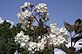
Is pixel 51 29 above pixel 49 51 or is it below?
above

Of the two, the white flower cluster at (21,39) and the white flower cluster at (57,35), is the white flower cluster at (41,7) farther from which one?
the white flower cluster at (21,39)

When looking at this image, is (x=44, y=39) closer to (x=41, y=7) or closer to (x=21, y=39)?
(x=21, y=39)

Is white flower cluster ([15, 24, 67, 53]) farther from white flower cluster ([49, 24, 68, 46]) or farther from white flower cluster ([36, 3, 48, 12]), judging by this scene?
white flower cluster ([36, 3, 48, 12])

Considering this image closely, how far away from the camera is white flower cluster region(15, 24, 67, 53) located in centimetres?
661

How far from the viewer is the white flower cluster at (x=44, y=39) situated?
6609 millimetres

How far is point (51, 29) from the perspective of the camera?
694cm

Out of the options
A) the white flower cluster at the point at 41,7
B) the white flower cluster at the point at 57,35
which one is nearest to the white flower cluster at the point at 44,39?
the white flower cluster at the point at 57,35

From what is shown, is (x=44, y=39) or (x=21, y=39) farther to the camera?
(x=44, y=39)

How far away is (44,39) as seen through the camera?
6816mm

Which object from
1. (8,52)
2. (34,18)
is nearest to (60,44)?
(34,18)

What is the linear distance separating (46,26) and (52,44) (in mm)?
487

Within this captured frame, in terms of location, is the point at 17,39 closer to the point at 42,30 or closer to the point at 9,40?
the point at 42,30

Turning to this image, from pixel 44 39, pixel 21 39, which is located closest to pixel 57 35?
pixel 44 39

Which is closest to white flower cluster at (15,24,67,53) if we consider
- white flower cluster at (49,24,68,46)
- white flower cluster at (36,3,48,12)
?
white flower cluster at (49,24,68,46)
